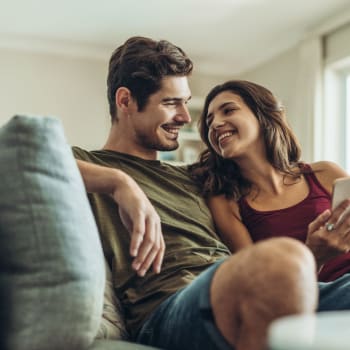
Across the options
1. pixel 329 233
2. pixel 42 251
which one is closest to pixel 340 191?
pixel 329 233

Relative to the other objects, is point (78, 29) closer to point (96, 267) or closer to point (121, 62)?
point (121, 62)

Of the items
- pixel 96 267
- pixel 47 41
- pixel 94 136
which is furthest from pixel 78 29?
pixel 96 267

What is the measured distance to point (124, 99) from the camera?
6.10 feet

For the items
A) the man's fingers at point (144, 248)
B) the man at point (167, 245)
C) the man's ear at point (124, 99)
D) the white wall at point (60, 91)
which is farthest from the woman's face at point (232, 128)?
the white wall at point (60, 91)

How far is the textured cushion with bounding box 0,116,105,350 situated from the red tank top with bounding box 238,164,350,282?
743 mm

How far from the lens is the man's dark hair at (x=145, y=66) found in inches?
72.0

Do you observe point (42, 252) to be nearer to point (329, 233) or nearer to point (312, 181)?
point (329, 233)

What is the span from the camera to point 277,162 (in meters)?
1.83

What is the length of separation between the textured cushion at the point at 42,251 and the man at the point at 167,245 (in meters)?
0.18

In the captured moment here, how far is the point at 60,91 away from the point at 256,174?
3.32m

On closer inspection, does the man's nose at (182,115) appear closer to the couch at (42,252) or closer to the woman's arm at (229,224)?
the woman's arm at (229,224)

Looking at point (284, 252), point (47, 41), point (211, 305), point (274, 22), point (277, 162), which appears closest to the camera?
point (284, 252)

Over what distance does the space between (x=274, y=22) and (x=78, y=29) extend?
148cm

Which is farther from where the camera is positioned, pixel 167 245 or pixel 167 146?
pixel 167 146
